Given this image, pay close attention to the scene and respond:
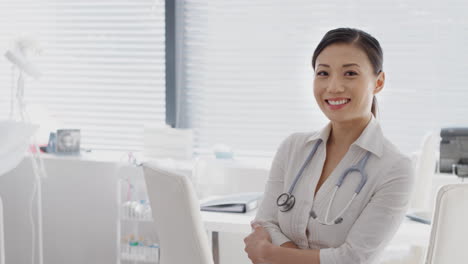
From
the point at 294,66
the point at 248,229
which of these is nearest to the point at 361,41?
the point at 248,229

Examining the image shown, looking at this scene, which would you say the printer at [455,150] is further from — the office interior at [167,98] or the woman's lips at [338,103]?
the woman's lips at [338,103]

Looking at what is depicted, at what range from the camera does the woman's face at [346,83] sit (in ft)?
5.43

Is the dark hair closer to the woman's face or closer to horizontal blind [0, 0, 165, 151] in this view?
the woman's face

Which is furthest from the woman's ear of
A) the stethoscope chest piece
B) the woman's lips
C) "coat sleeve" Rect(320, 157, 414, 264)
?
the stethoscope chest piece

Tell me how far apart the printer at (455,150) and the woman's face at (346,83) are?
38.6 inches

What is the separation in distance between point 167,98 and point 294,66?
0.78 meters

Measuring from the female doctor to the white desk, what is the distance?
1.66ft

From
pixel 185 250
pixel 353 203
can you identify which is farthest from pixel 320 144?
pixel 185 250

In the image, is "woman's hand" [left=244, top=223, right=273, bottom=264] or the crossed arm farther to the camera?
"woman's hand" [left=244, top=223, right=273, bottom=264]

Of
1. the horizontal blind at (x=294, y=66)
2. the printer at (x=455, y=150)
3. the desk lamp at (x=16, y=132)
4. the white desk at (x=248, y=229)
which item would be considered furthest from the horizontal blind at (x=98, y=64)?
the printer at (x=455, y=150)

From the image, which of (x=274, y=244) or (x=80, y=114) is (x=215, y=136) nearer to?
(x=80, y=114)

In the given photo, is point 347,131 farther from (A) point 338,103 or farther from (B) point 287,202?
(B) point 287,202

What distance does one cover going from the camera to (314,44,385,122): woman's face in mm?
1655

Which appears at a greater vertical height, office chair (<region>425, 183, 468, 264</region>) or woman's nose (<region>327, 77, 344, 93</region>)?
woman's nose (<region>327, 77, 344, 93</region>)
